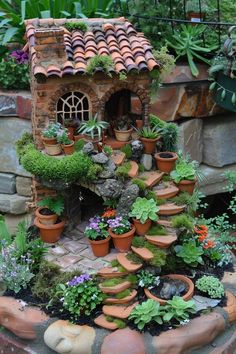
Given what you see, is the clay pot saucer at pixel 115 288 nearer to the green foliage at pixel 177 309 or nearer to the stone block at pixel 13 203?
the green foliage at pixel 177 309

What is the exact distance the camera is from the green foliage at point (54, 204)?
541cm

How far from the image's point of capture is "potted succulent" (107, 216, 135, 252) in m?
5.04

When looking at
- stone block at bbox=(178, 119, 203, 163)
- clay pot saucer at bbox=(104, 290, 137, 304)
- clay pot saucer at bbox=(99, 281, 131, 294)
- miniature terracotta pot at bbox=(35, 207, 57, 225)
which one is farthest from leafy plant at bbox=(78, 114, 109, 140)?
stone block at bbox=(178, 119, 203, 163)

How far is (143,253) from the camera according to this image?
489cm

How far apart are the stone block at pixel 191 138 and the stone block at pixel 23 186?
87.1 inches

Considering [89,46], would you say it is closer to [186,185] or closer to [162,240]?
[186,185]

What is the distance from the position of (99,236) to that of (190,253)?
0.91 m

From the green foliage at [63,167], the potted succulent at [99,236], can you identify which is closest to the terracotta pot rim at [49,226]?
the potted succulent at [99,236]

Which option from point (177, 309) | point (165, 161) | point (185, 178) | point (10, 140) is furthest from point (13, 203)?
point (177, 309)

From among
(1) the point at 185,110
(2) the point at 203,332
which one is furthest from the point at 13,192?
(2) the point at 203,332

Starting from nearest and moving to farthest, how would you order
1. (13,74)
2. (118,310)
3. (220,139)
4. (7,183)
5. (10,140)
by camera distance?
1. (118,310)
2. (13,74)
3. (10,140)
4. (220,139)
5. (7,183)

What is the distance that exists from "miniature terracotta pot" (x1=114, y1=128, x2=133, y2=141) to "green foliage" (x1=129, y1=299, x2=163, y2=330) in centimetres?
178

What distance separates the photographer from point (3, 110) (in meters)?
7.28

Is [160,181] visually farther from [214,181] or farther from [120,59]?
[214,181]
